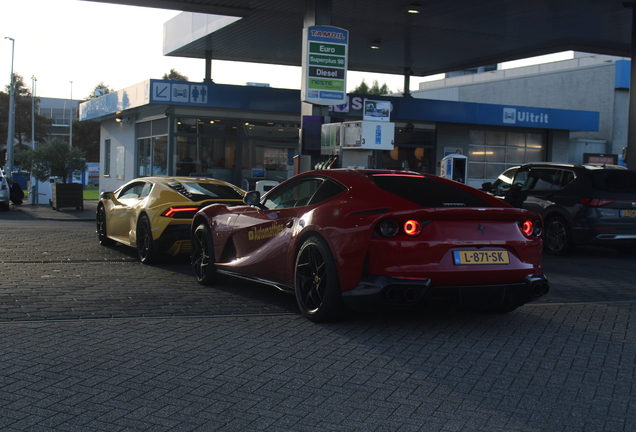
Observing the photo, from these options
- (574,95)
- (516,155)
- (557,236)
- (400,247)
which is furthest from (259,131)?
(574,95)

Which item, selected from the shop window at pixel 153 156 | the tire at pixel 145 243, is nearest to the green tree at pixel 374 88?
the shop window at pixel 153 156

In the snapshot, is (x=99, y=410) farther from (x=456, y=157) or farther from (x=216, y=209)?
(x=456, y=157)

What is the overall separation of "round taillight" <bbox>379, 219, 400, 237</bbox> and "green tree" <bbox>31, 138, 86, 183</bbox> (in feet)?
74.7

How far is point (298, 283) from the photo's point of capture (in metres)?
6.14

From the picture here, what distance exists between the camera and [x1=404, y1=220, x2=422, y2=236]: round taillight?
17.9ft

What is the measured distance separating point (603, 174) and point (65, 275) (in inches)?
343

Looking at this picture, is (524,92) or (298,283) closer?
(298,283)

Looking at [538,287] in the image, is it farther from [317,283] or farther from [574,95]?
[574,95]

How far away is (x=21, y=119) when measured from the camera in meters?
82.0

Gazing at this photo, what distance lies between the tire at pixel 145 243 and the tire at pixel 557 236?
22.7 ft

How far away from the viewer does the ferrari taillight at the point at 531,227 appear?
5863 millimetres

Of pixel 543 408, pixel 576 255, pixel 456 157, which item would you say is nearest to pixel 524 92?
pixel 456 157

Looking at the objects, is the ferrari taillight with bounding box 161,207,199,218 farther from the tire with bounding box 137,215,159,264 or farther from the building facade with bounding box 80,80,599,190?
the building facade with bounding box 80,80,599,190

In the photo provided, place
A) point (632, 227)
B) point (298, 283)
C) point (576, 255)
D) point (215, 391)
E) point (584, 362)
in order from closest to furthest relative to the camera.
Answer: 1. point (215, 391)
2. point (584, 362)
3. point (298, 283)
4. point (632, 227)
5. point (576, 255)
